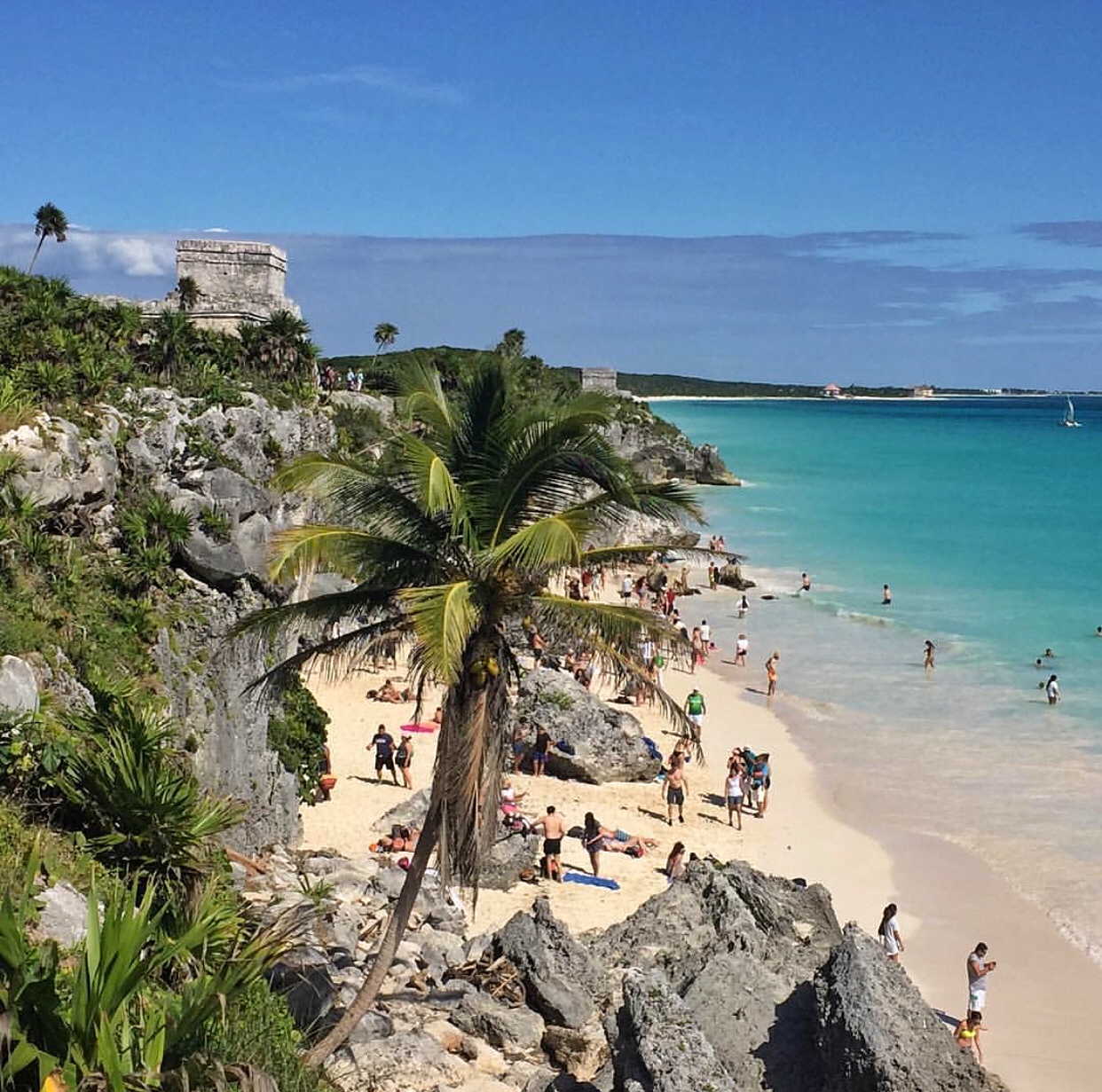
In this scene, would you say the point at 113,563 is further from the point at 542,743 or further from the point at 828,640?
the point at 828,640

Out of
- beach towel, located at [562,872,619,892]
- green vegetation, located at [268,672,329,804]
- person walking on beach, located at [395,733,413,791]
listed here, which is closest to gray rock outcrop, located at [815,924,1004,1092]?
beach towel, located at [562,872,619,892]

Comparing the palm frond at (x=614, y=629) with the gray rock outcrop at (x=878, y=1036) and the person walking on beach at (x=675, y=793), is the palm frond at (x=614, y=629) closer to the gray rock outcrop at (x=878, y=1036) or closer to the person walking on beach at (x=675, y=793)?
the gray rock outcrop at (x=878, y=1036)

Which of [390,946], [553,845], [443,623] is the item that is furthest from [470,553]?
[553,845]

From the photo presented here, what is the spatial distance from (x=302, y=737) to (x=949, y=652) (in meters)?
20.3

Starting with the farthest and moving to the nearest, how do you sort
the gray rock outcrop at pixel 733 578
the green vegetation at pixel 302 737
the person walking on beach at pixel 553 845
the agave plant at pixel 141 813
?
1. the gray rock outcrop at pixel 733 578
2. the green vegetation at pixel 302 737
3. the person walking on beach at pixel 553 845
4. the agave plant at pixel 141 813

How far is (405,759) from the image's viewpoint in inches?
738

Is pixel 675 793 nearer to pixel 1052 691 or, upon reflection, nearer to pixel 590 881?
pixel 590 881

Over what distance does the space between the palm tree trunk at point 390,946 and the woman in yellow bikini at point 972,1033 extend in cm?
644

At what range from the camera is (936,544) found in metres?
54.0

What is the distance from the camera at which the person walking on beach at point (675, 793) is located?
1881cm

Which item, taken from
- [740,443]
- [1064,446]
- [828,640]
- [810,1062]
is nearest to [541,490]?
[810,1062]

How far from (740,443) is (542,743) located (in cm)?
10552

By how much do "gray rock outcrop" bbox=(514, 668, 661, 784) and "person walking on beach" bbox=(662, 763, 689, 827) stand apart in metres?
1.14

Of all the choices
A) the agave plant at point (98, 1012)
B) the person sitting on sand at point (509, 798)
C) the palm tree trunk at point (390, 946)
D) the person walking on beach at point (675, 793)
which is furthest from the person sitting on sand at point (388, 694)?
the agave plant at point (98, 1012)
